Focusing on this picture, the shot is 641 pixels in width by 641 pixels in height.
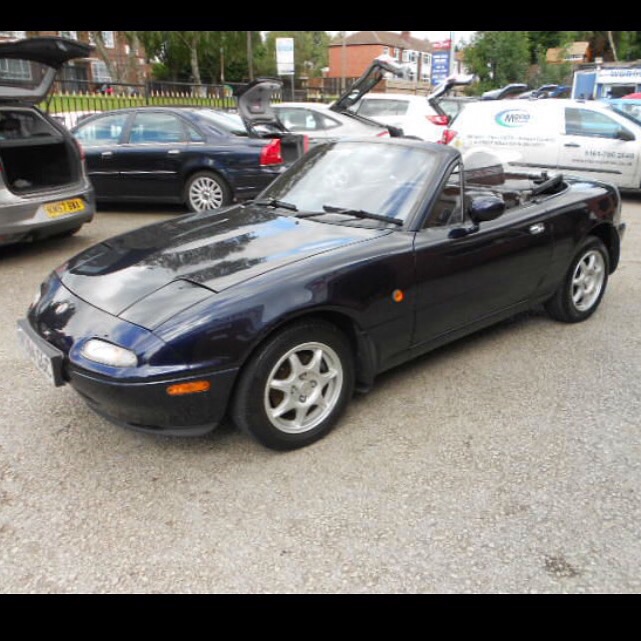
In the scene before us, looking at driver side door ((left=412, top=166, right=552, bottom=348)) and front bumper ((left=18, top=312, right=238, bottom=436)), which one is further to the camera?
driver side door ((left=412, top=166, right=552, bottom=348))

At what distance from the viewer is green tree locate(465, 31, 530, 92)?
2514 cm

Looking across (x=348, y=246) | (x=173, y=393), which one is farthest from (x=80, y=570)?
(x=348, y=246)

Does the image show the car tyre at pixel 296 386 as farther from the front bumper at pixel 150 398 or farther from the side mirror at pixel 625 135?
the side mirror at pixel 625 135

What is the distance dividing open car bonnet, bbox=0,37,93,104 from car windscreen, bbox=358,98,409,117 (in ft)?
25.1

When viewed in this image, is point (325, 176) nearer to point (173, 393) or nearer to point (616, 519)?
point (173, 393)

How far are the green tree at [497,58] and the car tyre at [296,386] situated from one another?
83.9 feet

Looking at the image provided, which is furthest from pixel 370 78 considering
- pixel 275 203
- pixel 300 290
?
pixel 300 290

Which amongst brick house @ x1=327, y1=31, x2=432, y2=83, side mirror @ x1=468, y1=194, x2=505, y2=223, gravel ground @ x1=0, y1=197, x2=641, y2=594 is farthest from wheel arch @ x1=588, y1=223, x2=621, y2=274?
brick house @ x1=327, y1=31, x2=432, y2=83

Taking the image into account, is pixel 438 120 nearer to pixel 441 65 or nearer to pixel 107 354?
pixel 107 354

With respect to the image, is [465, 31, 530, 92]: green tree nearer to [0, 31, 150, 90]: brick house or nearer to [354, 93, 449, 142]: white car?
[0, 31, 150, 90]: brick house

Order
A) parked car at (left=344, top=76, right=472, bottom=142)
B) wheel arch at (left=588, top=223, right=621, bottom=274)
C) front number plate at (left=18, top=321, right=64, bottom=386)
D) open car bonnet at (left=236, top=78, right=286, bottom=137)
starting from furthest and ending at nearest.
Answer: parked car at (left=344, top=76, right=472, bottom=142), open car bonnet at (left=236, top=78, right=286, bottom=137), wheel arch at (left=588, top=223, right=621, bottom=274), front number plate at (left=18, top=321, right=64, bottom=386)

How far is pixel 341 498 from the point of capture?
2.65 metres

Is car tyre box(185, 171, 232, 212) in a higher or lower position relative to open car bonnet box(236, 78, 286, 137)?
lower

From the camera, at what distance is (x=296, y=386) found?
2.92 m
